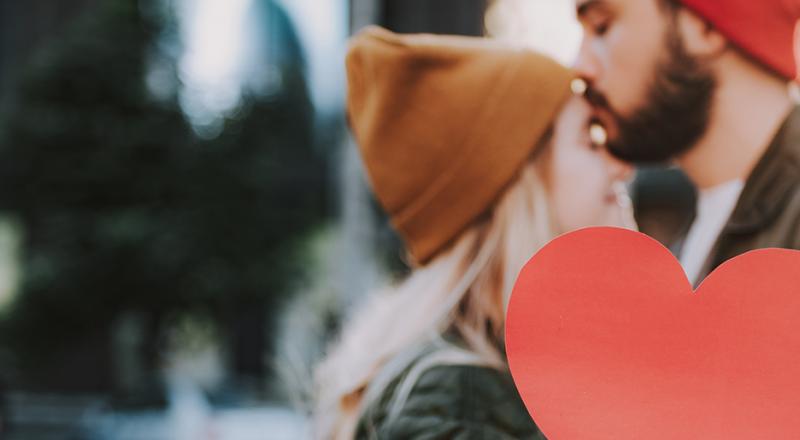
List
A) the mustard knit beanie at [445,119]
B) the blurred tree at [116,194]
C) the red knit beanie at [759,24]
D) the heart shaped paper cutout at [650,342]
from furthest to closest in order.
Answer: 1. the blurred tree at [116,194]
2. the mustard knit beanie at [445,119]
3. the red knit beanie at [759,24]
4. the heart shaped paper cutout at [650,342]

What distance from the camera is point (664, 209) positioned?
450 inches

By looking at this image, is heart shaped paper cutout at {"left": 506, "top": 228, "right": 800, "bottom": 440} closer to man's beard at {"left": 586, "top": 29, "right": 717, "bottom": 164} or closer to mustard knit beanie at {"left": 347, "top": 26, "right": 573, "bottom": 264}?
man's beard at {"left": 586, "top": 29, "right": 717, "bottom": 164}

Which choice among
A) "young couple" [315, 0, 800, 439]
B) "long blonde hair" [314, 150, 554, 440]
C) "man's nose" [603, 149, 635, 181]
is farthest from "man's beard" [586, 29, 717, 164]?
"long blonde hair" [314, 150, 554, 440]

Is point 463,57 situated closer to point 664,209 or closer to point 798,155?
point 798,155

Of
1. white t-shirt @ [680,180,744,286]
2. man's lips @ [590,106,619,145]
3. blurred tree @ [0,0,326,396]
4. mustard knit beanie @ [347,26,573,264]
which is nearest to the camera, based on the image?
white t-shirt @ [680,180,744,286]

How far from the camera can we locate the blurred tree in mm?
11312

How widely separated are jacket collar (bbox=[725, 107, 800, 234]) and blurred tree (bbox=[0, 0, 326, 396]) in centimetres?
1051

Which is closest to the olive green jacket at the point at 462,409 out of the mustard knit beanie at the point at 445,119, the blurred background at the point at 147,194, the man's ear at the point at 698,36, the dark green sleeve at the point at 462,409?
the dark green sleeve at the point at 462,409

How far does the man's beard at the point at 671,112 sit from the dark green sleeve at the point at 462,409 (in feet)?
1.46

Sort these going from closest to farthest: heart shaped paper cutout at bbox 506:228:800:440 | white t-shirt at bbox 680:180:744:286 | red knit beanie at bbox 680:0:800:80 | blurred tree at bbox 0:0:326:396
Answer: heart shaped paper cutout at bbox 506:228:800:440 < red knit beanie at bbox 680:0:800:80 < white t-shirt at bbox 680:180:744:286 < blurred tree at bbox 0:0:326:396

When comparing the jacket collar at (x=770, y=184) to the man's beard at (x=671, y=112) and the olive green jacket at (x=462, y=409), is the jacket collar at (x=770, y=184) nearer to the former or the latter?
the man's beard at (x=671, y=112)

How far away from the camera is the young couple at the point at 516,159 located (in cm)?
118

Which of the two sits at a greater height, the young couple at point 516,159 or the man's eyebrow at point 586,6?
the man's eyebrow at point 586,6

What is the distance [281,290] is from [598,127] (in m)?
10.8
